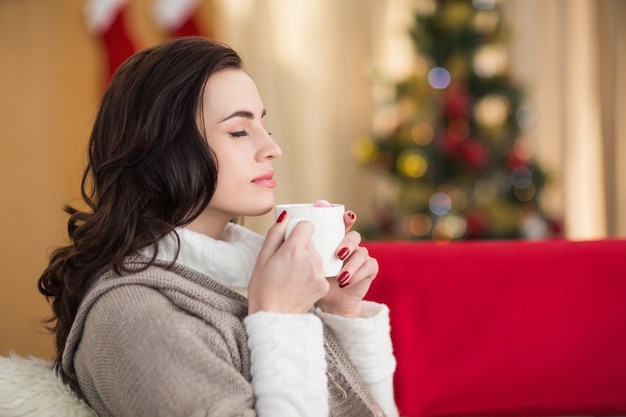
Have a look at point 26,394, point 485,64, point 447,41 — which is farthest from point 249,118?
point 485,64

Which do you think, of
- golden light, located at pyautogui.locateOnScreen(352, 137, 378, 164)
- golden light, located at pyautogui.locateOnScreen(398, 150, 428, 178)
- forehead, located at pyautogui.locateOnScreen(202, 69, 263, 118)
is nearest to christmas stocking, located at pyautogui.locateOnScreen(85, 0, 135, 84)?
golden light, located at pyautogui.locateOnScreen(352, 137, 378, 164)

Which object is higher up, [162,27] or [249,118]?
[162,27]

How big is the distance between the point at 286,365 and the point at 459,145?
2588 millimetres

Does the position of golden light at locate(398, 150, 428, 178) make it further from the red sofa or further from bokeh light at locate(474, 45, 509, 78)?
the red sofa

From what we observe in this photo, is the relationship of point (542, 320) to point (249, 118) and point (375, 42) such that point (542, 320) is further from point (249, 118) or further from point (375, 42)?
point (375, 42)

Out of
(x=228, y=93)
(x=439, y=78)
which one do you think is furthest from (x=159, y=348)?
(x=439, y=78)

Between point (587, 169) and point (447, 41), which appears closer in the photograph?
point (447, 41)

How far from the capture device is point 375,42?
172 inches

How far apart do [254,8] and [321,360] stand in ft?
11.3

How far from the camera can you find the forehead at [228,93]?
1146 mm

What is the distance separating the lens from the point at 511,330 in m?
1.54

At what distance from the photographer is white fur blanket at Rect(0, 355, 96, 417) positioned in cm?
102

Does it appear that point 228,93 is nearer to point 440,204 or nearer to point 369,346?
point 369,346

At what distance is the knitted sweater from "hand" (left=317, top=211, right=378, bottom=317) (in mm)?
133
